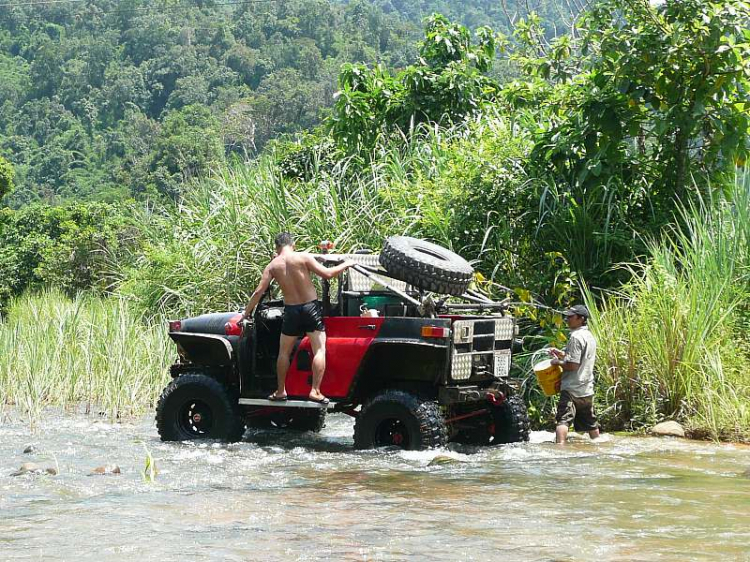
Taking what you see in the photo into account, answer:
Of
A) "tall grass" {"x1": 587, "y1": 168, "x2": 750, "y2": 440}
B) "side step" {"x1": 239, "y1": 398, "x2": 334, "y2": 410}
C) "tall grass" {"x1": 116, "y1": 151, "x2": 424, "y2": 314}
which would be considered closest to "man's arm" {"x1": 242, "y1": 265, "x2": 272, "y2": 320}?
"side step" {"x1": 239, "y1": 398, "x2": 334, "y2": 410}

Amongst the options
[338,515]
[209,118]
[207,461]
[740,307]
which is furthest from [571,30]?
[209,118]

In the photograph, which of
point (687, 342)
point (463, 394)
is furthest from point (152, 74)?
point (463, 394)

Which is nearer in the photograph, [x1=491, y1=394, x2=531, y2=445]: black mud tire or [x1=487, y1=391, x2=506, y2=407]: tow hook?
[x1=487, y1=391, x2=506, y2=407]: tow hook

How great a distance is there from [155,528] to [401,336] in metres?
3.13

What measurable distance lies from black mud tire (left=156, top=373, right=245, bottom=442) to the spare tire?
6.61 feet

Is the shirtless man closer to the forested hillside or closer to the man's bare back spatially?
the man's bare back

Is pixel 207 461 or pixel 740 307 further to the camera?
pixel 740 307

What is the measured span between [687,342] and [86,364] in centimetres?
705

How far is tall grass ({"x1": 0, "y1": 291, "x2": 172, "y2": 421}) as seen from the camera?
40.7 ft

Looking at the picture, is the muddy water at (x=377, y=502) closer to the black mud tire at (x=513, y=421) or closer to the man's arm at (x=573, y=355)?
the black mud tire at (x=513, y=421)

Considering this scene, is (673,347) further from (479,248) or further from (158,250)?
(158,250)

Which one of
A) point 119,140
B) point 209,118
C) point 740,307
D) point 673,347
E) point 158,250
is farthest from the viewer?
point 119,140

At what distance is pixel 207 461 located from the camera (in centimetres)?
882

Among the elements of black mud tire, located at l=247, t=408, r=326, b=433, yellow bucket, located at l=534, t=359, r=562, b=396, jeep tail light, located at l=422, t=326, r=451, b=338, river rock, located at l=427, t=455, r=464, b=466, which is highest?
jeep tail light, located at l=422, t=326, r=451, b=338
